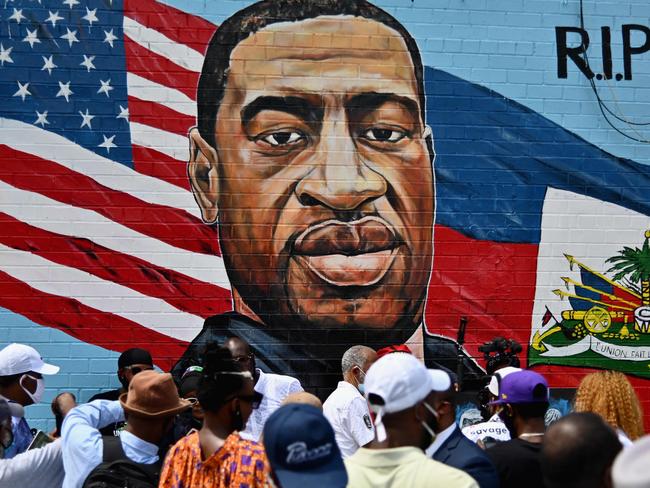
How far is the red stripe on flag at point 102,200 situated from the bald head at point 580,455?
5793 millimetres

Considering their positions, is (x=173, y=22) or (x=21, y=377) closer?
(x=21, y=377)

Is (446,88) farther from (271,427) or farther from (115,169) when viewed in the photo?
(271,427)

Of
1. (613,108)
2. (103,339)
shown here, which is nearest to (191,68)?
(103,339)

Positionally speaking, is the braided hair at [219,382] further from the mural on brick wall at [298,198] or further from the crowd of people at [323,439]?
the mural on brick wall at [298,198]

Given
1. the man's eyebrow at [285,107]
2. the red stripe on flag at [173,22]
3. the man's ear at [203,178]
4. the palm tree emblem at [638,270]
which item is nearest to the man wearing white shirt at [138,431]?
the man's ear at [203,178]

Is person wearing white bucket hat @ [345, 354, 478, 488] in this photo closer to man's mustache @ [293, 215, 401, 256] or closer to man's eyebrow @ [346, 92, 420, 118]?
man's mustache @ [293, 215, 401, 256]

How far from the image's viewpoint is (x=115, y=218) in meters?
8.17

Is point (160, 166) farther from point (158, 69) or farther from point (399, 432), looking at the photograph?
point (399, 432)

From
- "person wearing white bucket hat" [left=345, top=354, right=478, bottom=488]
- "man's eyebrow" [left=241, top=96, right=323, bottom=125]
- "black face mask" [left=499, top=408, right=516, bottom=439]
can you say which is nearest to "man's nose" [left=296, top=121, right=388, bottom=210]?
"man's eyebrow" [left=241, top=96, right=323, bottom=125]

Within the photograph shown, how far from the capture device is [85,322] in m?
8.11

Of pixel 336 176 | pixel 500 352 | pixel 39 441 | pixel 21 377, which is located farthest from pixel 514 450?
Answer: pixel 336 176

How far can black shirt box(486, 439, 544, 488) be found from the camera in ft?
13.0

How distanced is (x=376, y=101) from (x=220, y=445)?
553 centimetres

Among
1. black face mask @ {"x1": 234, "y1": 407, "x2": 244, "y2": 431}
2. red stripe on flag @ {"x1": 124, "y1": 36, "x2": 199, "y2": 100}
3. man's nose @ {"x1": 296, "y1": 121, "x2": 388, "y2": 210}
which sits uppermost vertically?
red stripe on flag @ {"x1": 124, "y1": 36, "x2": 199, "y2": 100}
